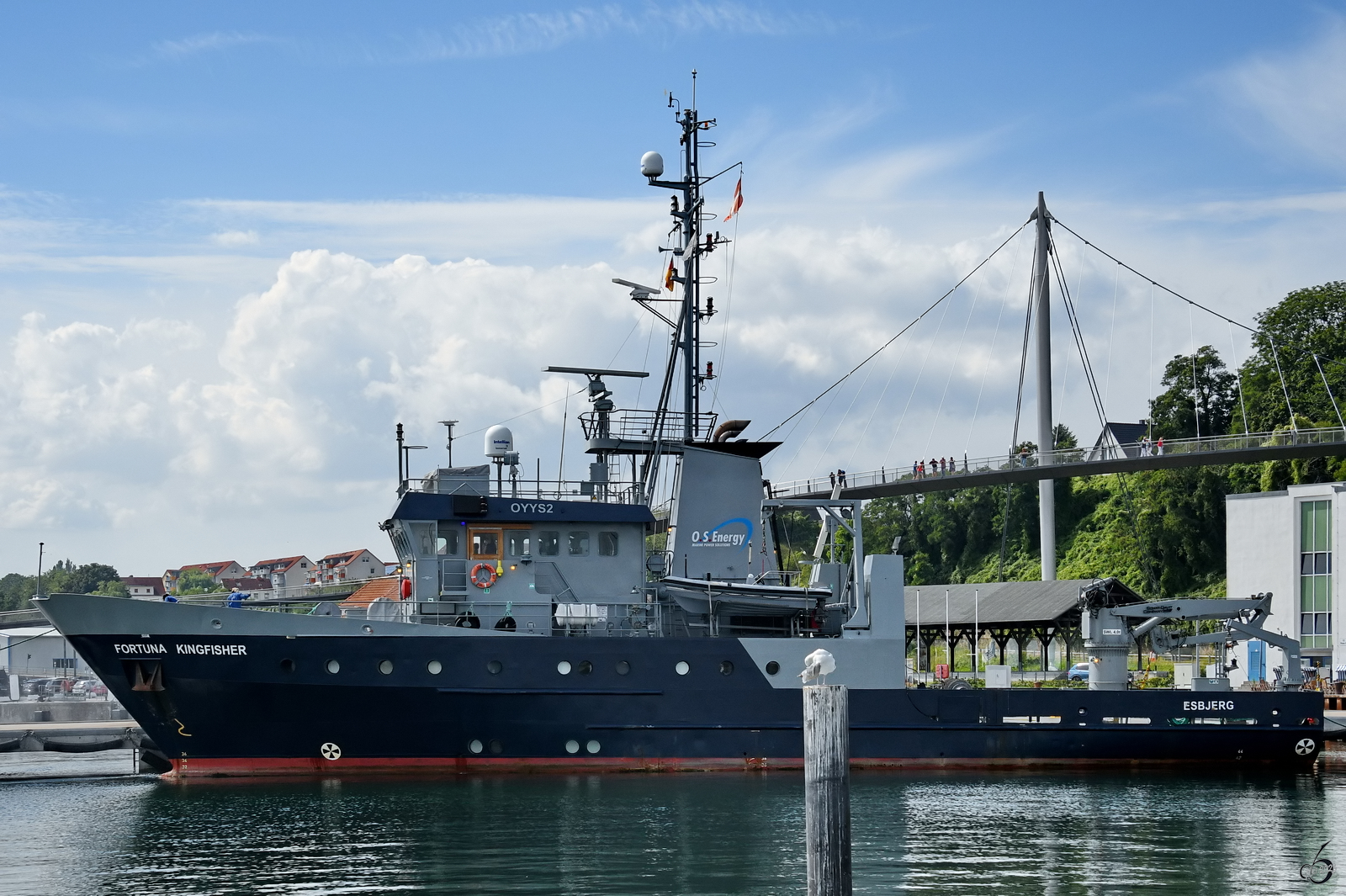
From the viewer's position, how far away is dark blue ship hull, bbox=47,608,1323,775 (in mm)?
20812

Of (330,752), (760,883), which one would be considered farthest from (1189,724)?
(330,752)

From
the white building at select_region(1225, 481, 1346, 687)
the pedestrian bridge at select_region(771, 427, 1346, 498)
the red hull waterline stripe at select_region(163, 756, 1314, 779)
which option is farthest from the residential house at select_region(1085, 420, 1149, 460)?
the red hull waterline stripe at select_region(163, 756, 1314, 779)

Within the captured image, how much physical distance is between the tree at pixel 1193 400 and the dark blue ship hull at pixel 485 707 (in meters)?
46.1

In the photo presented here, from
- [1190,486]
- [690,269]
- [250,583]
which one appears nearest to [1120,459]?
[1190,486]

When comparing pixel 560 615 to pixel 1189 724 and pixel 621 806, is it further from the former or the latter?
pixel 1189 724

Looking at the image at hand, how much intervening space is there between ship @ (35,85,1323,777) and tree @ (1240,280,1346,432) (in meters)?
36.2

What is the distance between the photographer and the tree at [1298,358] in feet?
184

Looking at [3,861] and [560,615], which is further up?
[560,615]

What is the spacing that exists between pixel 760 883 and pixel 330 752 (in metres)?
9.20

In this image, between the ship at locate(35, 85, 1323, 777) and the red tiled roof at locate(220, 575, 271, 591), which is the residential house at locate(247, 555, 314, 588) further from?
the ship at locate(35, 85, 1323, 777)

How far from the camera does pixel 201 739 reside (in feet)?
69.7

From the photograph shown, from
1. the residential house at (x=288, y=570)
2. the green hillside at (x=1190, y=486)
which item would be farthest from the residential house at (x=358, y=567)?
the green hillside at (x=1190, y=486)

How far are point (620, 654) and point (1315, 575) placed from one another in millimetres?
27797

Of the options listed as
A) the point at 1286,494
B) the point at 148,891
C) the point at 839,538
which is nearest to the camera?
the point at 148,891
